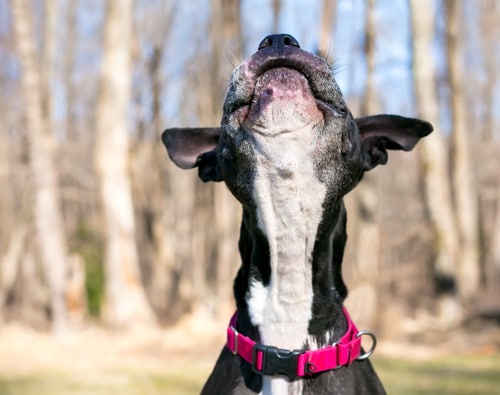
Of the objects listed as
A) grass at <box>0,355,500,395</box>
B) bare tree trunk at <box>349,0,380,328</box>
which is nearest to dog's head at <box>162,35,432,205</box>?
grass at <box>0,355,500,395</box>

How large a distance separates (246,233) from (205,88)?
1739cm

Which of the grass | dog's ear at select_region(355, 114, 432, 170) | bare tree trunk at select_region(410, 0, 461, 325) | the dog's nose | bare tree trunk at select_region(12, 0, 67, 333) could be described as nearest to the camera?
the dog's nose

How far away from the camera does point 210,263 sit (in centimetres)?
2069

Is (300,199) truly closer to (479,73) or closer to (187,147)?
(187,147)

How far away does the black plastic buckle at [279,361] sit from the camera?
3064 mm

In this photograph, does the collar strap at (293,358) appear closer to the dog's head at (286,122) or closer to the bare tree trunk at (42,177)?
the dog's head at (286,122)

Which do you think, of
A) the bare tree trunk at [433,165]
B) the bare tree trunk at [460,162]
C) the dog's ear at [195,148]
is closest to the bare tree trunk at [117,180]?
the bare tree trunk at [433,165]

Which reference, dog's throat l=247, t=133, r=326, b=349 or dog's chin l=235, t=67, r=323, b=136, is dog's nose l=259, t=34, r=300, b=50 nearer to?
dog's chin l=235, t=67, r=323, b=136

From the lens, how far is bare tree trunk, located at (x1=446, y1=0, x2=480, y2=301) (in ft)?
56.5

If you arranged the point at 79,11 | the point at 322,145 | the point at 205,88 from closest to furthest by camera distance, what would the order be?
the point at 322,145 → the point at 205,88 → the point at 79,11

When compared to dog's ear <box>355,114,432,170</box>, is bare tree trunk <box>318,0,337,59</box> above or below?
above

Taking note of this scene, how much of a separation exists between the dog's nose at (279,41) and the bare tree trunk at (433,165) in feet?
34.1

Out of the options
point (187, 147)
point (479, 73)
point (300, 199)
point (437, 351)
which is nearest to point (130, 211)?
point (437, 351)

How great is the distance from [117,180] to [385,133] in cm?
983
